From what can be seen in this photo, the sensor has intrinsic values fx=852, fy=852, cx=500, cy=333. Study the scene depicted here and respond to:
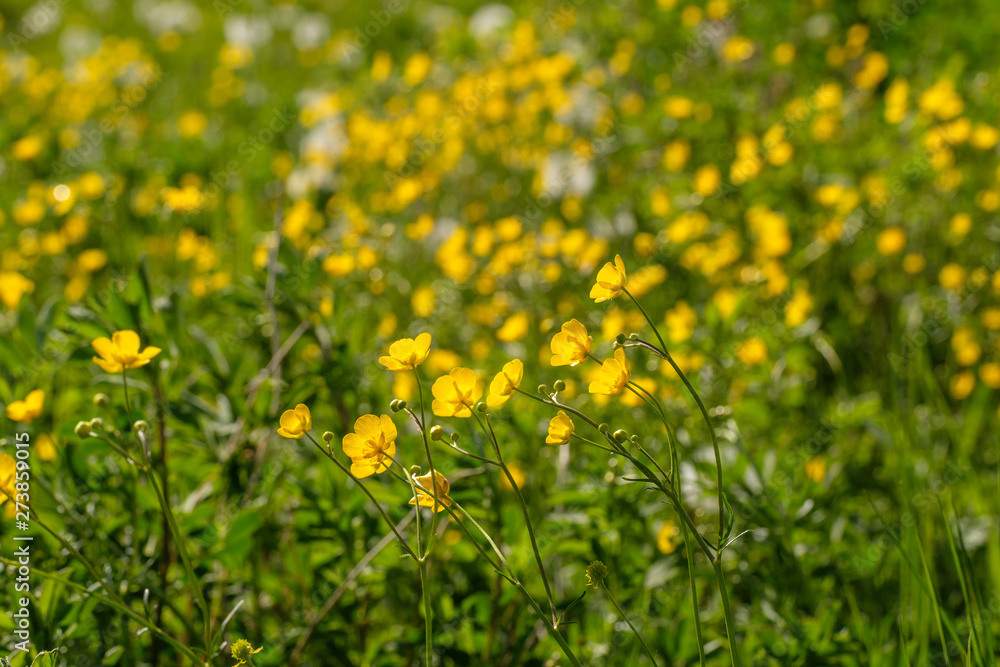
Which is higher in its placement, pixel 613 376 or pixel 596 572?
pixel 613 376

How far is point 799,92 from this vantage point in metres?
3.93

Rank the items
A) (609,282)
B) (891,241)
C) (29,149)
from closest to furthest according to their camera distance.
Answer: (609,282) < (891,241) < (29,149)

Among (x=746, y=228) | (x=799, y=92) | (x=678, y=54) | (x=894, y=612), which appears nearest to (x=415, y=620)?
(x=894, y=612)

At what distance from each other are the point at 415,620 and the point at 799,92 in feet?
10.4

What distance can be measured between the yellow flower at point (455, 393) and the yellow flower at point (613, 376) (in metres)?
0.16

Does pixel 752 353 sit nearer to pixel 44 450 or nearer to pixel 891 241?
pixel 891 241

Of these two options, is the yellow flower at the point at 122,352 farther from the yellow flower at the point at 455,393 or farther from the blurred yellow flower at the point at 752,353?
the blurred yellow flower at the point at 752,353

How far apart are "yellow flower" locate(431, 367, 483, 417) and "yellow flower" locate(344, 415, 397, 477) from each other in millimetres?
71

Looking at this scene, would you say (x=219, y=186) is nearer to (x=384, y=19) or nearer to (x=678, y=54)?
(x=678, y=54)

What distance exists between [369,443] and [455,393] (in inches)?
5.3

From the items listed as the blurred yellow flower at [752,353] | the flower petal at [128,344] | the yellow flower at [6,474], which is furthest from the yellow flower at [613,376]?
the blurred yellow flower at [752,353]

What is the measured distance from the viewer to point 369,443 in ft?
3.73

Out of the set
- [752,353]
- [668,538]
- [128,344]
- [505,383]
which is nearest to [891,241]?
[752,353]

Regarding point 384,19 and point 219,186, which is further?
point 384,19
